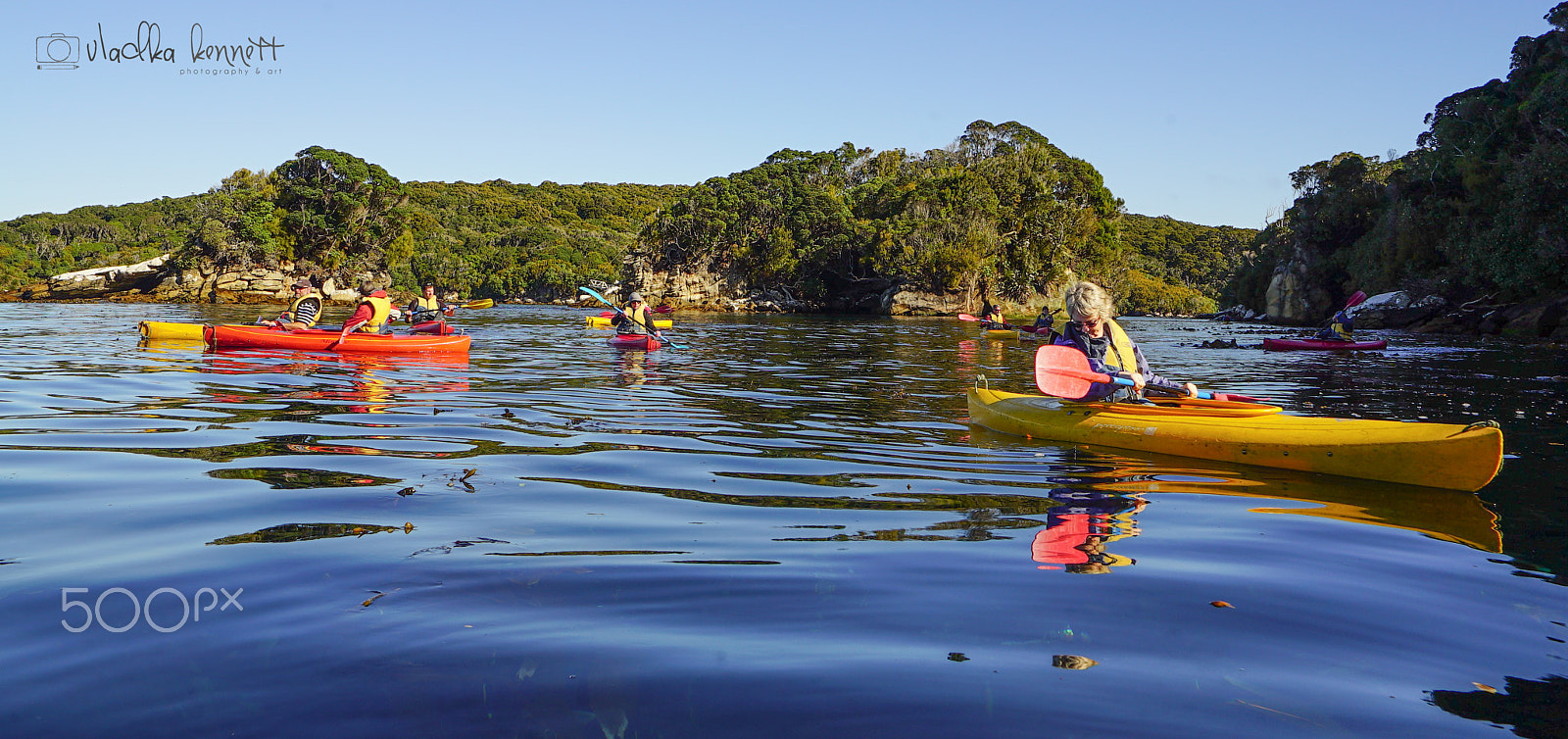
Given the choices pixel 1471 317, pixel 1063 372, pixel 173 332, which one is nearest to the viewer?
pixel 1063 372

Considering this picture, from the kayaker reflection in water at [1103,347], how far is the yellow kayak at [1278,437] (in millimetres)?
188

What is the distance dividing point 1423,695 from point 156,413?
355 inches

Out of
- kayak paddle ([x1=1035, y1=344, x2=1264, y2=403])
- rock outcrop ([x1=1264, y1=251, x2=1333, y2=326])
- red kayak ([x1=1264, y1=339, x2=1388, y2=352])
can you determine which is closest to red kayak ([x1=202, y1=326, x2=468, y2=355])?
kayak paddle ([x1=1035, y1=344, x2=1264, y2=403])

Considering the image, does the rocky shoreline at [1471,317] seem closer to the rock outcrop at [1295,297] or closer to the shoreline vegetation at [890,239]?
the shoreline vegetation at [890,239]

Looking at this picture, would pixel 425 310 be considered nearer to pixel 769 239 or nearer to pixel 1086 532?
pixel 1086 532

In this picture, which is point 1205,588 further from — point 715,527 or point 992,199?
point 992,199

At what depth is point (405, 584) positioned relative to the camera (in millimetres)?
3340

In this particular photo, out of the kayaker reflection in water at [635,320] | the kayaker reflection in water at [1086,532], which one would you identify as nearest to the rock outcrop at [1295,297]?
the kayaker reflection in water at [635,320]

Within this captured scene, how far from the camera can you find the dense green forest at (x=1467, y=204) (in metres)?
26.0

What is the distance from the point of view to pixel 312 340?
1475 centimetres

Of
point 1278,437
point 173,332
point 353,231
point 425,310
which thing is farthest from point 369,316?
point 353,231

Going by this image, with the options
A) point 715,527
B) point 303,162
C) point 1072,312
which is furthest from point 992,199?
point 715,527

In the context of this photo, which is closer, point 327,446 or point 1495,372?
point 327,446

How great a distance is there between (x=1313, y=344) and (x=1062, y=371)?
48.8 feet
